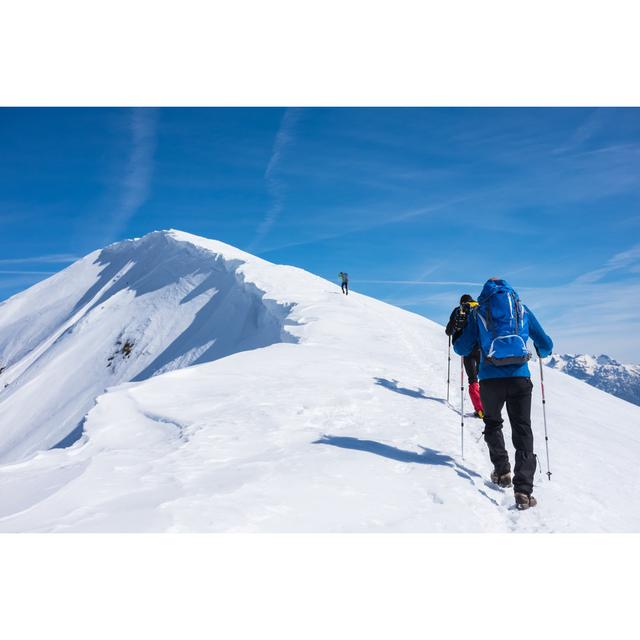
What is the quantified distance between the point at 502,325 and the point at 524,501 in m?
2.00

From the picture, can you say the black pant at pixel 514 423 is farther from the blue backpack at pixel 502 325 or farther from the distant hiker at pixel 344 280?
the distant hiker at pixel 344 280

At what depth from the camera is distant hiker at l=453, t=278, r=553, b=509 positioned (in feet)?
18.1

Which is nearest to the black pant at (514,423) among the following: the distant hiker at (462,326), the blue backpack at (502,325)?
the blue backpack at (502,325)

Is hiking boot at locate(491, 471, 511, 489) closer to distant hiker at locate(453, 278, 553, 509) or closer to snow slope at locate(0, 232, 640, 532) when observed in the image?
distant hiker at locate(453, 278, 553, 509)

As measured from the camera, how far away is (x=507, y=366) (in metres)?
5.66

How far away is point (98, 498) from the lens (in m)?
4.91

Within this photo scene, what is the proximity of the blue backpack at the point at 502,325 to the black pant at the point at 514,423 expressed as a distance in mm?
304

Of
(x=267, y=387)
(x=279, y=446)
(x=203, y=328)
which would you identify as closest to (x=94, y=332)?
(x=203, y=328)

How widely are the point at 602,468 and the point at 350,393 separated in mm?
4404

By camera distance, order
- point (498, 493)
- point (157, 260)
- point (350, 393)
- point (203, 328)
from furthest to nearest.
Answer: point (157, 260) → point (203, 328) → point (350, 393) → point (498, 493)

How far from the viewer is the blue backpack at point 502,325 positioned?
554 centimetres

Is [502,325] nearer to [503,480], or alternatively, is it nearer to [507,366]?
[507,366]

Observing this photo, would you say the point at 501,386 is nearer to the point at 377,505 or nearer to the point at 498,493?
the point at 498,493

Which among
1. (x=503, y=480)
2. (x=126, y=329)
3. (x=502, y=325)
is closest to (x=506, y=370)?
(x=502, y=325)
